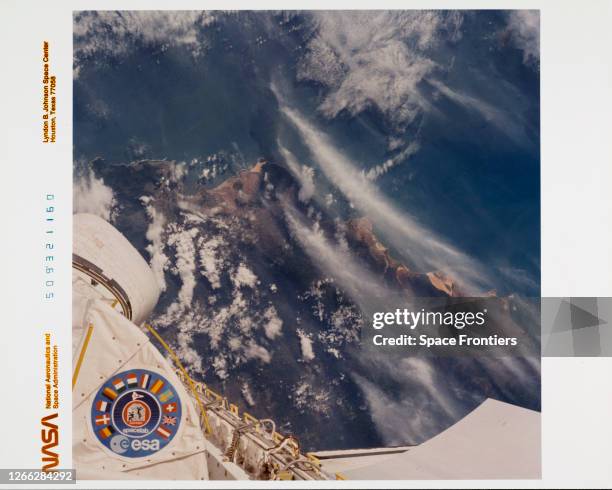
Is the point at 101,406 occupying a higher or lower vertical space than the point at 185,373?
lower

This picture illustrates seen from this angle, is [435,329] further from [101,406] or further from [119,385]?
[101,406]

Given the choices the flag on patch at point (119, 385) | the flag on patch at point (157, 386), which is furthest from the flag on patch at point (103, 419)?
the flag on patch at point (157, 386)

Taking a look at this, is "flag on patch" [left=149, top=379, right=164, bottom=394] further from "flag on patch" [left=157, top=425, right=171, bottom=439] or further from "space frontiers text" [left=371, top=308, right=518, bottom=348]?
"space frontiers text" [left=371, top=308, right=518, bottom=348]

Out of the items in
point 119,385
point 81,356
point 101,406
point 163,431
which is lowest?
point 163,431

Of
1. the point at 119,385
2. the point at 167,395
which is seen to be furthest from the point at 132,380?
the point at 167,395

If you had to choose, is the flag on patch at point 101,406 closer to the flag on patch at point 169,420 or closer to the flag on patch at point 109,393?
the flag on patch at point 109,393

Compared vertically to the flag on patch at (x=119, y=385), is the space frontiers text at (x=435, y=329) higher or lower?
higher
